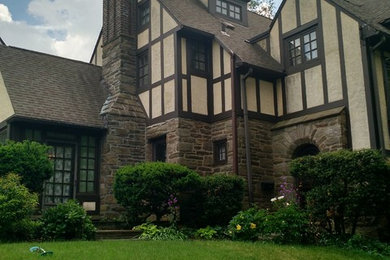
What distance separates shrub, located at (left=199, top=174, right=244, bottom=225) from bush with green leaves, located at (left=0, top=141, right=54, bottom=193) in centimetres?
386

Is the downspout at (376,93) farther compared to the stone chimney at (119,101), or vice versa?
the stone chimney at (119,101)

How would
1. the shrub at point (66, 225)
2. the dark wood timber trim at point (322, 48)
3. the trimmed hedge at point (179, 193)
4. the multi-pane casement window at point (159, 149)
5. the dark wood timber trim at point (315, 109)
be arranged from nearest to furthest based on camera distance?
the shrub at point (66, 225) < the trimmed hedge at point (179, 193) < the dark wood timber trim at point (315, 109) < the dark wood timber trim at point (322, 48) < the multi-pane casement window at point (159, 149)

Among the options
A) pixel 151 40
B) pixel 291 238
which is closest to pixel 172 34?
pixel 151 40

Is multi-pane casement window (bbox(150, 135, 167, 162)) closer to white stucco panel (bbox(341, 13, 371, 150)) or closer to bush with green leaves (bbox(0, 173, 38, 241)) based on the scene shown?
white stucco panel (bbox(341, 13, 371, 150))

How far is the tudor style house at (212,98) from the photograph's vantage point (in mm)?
12336

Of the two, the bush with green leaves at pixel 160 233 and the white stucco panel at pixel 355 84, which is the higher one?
the white stucco panel at pixel 355 84

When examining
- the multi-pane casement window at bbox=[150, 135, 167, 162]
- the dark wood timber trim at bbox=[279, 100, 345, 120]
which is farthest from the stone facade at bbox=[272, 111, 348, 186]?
the multi-pane casement window at bbox=[150, 135, 167, 162]

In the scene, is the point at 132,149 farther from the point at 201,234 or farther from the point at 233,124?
the point at 201,234

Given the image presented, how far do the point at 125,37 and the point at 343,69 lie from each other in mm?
7556

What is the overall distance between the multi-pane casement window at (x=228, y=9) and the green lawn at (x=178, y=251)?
11.2 m

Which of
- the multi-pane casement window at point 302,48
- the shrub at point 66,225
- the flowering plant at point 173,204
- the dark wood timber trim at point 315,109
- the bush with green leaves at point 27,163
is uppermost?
the multi-pane casement window at point 302,48

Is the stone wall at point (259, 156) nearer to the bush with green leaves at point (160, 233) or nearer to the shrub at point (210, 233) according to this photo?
the shrub at point (210, 233)

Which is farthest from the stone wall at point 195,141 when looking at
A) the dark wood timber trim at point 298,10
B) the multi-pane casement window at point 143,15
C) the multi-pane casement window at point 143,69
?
the multi-pane casement window at point 143,15

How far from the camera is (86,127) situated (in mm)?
14305
